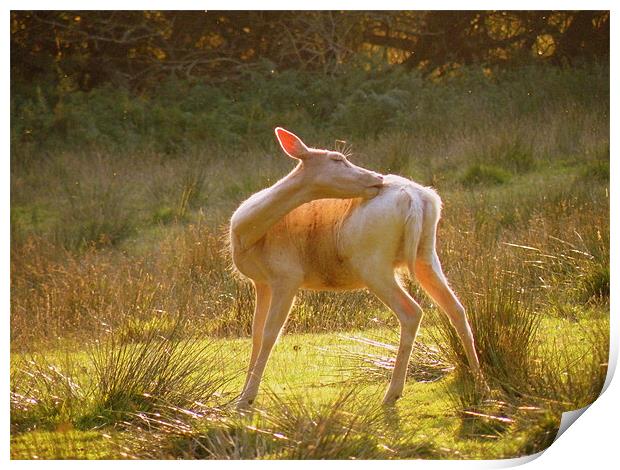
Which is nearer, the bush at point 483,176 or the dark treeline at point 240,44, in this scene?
the bush at point 483,176

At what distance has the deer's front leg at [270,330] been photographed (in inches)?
223

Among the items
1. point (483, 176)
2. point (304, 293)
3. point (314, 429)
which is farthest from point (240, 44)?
point (314, 429)

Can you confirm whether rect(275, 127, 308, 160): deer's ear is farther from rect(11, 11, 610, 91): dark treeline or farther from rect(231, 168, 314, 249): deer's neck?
rect(11, 11, 610, 91): dark treeline

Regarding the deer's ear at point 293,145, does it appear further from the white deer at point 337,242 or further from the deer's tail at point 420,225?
the deer's tail at point 420,225

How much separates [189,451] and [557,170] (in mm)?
6701

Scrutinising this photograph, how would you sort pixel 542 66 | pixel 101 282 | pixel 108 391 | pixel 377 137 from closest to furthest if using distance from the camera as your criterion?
pixel 108 391
pixel 101 282
pixel 542 66
pixel 377 137

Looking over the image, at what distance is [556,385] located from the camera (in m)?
5.37

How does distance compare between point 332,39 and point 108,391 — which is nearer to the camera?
point 108,391

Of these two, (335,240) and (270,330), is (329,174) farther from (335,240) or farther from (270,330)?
(270,330)

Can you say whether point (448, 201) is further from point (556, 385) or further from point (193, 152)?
point (556, 385)

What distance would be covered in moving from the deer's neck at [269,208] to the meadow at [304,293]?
0.68 metres

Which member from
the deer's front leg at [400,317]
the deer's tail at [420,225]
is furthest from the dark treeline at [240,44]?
the deer's front leg at [400,317]

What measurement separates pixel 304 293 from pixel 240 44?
6051 mm

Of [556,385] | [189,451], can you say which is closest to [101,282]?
[189,451]
